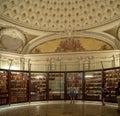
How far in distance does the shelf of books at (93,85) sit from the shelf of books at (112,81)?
800mm

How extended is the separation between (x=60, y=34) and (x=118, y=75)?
794 cm

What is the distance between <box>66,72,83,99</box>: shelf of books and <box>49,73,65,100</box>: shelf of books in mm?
556

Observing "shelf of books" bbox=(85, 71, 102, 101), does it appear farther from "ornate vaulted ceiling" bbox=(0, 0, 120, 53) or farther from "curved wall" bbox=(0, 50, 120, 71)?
"ornate vaulted ceiling" bbox=(0, 0, 120, 53)

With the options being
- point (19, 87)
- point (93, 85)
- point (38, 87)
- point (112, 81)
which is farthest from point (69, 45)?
point (19, 87)

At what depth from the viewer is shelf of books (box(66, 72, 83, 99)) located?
18.7 metres

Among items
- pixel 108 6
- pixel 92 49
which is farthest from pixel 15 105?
pixel 108 6

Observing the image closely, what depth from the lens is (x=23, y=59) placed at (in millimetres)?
20469

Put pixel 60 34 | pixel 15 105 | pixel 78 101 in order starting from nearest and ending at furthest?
pixel 15 105 → pixel 78 101 → pixel 60 34

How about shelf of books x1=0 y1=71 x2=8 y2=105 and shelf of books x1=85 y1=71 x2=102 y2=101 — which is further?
shelf of books x1=85 y1=71 x2=102 y2=101

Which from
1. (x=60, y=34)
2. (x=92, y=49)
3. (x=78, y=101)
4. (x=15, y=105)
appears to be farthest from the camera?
(x=60, y=34)

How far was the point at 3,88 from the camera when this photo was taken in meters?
15.9

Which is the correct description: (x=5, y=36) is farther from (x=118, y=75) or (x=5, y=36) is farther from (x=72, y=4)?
(x=118, y=75)

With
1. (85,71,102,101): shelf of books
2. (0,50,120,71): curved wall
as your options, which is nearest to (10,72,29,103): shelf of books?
(0,50,120,71): curved wall

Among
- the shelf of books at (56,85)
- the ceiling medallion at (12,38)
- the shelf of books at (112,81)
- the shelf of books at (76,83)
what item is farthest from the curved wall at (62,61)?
the shelf of books at (112,81)
